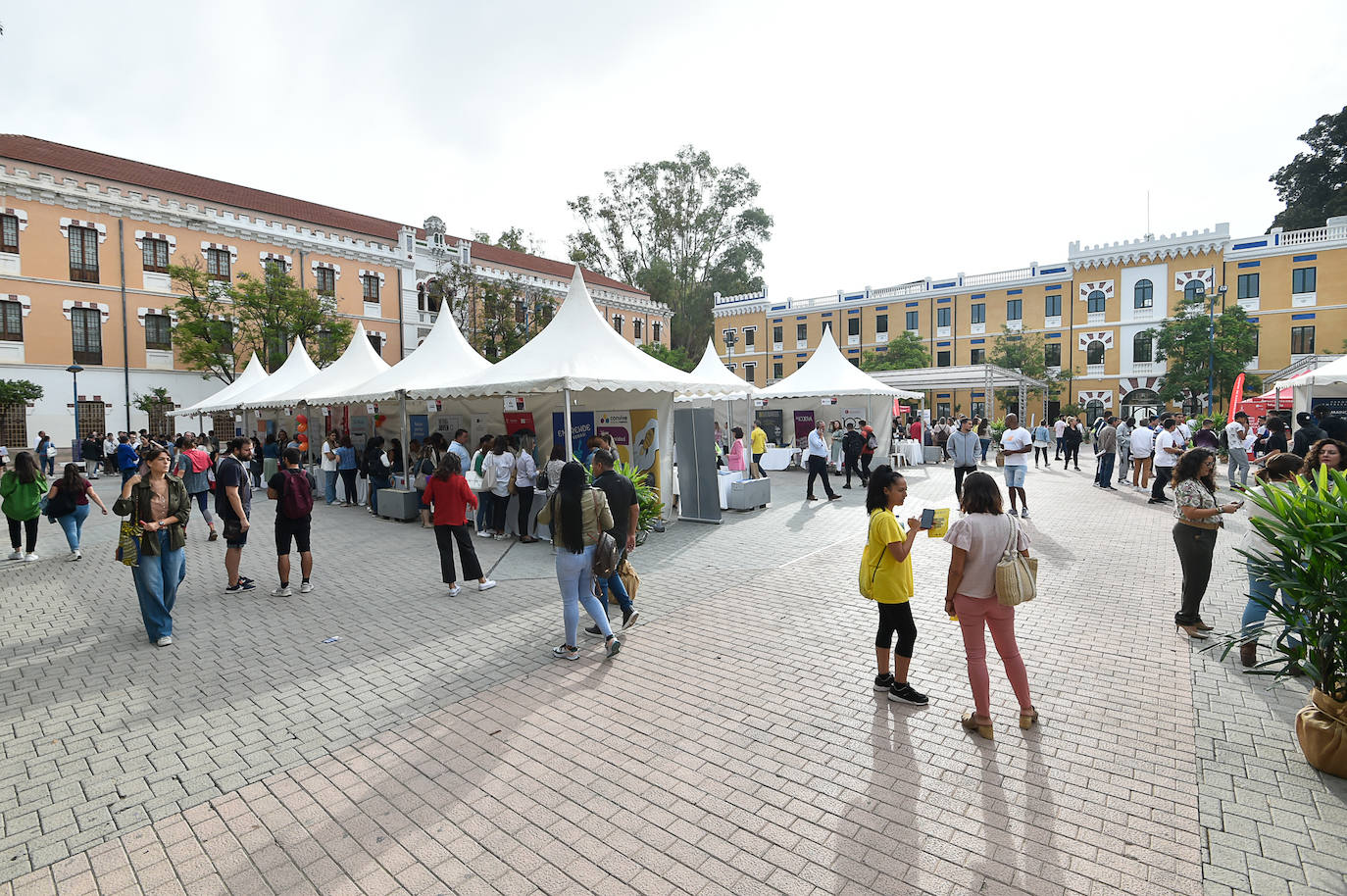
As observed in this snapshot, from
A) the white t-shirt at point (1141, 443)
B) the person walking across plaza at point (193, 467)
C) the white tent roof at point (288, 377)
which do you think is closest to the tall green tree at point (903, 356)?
the white t-shirt at point (1141, 443)

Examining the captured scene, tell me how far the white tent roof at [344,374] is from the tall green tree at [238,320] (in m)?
10.7

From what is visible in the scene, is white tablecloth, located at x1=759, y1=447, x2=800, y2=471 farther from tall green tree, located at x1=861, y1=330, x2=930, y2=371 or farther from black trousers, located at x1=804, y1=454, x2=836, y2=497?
tall green tree, located at x1=861, y1=330, x2=930, y2=371

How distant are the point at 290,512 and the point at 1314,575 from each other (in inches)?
332

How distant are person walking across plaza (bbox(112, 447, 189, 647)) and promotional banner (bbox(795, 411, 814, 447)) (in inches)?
705

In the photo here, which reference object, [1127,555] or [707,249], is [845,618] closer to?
[1127,555]

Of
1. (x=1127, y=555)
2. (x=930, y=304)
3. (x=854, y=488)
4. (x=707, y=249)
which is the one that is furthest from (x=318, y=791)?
(x=930, y=304)

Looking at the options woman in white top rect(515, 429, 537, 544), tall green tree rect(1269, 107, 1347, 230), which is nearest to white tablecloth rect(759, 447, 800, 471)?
woman in white top rect(515, 429, 537, 544)

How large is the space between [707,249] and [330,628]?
43.0 meters

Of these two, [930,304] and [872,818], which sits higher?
[930,304]

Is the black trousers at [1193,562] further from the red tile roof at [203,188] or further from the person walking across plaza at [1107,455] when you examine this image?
the red tile roof at [203,188]

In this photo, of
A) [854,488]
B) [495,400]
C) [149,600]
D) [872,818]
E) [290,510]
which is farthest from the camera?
[854,488]

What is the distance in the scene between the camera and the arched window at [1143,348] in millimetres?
40219

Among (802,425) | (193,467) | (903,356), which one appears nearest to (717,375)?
(802,425)

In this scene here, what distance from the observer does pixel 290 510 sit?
23.3 feet
